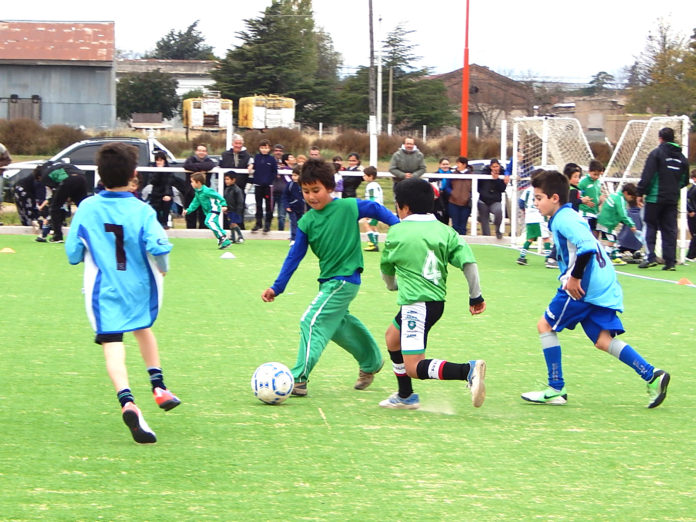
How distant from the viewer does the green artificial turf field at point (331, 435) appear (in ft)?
15.0

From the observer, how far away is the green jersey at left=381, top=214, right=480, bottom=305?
625cm

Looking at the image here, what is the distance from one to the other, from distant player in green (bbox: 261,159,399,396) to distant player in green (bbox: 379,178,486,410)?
0.34m

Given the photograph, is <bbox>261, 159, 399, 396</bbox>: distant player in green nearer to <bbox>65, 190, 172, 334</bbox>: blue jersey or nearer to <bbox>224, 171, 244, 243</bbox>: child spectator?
<bbox>65, 190, 172, 334</bbox>: blue jersey

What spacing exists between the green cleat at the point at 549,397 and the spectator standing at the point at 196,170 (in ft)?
44.8

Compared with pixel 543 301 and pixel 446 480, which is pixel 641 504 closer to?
pixel 446 480

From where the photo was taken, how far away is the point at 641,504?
183 inches

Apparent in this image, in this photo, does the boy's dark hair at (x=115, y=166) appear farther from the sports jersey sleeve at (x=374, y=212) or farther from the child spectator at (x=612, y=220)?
the child spectator at (x=612, y=220)

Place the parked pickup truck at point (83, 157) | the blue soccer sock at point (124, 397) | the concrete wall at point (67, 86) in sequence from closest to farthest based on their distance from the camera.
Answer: the blue soccer sock at point (124, 397)
the parked pickup truck at point (83, 157)
the concrete wall at point (67, 86)

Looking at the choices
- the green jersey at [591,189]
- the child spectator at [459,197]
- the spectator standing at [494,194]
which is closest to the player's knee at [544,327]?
the green jersey at [591,189]

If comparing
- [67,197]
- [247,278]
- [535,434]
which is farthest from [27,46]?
[535,434]

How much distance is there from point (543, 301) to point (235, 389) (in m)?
6.07

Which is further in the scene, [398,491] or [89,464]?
[89,464]

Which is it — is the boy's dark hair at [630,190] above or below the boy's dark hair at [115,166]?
below

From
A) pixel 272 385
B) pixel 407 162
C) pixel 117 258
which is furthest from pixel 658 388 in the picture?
pixel 407 162
